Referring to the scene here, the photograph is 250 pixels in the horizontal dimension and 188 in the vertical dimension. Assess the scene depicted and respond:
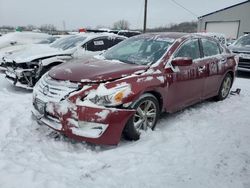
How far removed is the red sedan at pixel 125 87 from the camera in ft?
12.5

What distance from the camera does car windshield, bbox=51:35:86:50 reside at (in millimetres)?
8151

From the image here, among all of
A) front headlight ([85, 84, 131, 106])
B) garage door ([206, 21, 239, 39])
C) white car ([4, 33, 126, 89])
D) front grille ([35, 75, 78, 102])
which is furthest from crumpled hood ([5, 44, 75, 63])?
garage door ([206, 21, 239, 39])

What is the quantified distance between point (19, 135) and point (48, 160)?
95cm

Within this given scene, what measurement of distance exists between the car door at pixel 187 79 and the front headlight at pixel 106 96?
1167 mm

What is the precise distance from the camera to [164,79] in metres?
4.59

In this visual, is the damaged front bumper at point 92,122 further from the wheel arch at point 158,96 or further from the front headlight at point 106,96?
the wheel arch at point 158,96

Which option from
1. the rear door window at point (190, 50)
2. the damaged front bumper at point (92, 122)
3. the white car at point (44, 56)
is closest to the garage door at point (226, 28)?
the white car at point (44, 56)

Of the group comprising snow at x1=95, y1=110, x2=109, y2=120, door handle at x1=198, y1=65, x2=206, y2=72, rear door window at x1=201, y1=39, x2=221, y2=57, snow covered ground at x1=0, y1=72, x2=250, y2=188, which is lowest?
snow covered ground at x1=0, y1=72, x2=250, y2=188

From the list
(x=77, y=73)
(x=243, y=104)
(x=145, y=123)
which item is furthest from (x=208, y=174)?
(x=243, y=104)

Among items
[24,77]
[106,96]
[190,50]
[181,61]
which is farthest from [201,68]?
[24,77]

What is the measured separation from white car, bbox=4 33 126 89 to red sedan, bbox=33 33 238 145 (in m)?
2.24

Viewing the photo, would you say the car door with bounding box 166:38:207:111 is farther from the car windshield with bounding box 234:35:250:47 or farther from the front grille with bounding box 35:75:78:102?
the car windshield with bounding box 234:35:250:47

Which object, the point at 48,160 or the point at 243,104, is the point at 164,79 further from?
the point at 243,104

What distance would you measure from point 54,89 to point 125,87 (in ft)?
3.26
